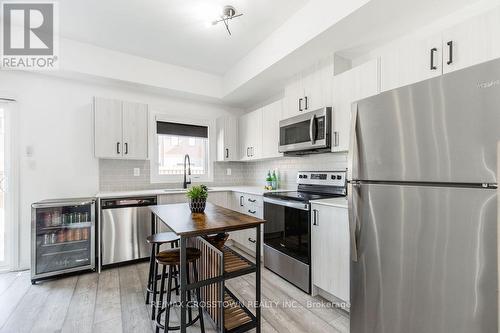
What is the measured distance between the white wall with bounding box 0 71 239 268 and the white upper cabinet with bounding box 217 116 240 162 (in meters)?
1.65

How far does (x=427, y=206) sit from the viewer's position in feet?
4.03

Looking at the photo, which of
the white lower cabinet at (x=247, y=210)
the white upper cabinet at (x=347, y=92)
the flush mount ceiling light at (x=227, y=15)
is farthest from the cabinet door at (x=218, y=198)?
the flush mount ceiling light at (x=227, y=15)

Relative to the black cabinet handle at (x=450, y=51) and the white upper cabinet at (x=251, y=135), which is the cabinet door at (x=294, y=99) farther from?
the black cabinet handle at (x=450, y=51)

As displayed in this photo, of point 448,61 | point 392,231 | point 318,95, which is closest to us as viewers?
point 392,231

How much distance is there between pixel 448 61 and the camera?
1602mm

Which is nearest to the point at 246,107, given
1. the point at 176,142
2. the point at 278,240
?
the point at 176,142

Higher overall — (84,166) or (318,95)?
(318,95)

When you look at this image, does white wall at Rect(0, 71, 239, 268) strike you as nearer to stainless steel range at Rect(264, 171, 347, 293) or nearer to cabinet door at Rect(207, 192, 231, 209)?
cabinet door at Rect(207, 192, 231, 209)

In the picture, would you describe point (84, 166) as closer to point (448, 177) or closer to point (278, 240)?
point (278, 240)

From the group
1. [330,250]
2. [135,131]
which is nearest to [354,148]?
[330,250]

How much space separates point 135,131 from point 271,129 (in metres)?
1.88

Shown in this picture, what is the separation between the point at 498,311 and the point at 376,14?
2.00 meters

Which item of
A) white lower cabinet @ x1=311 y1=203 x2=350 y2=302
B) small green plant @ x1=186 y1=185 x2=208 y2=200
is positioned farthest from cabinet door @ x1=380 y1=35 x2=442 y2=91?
small green plant @ x1=186 y1=185 x2=208 y2=200

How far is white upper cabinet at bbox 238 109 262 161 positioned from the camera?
3.59 meters
